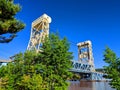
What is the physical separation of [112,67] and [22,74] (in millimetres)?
13062

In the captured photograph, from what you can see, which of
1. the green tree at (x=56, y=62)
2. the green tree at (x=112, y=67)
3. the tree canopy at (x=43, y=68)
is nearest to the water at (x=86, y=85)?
the green tree at (x=112, y=67)

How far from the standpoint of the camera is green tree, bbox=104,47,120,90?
26938 millimetres

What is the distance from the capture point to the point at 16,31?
1717 cm

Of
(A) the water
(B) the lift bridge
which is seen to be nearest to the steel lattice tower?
(B) the lift bridge

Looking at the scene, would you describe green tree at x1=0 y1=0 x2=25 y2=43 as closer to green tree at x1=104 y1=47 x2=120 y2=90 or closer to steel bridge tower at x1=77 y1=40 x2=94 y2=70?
green tree at x1=104 y1=47 x2=120 y2=90

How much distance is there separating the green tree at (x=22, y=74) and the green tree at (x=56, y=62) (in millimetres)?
976

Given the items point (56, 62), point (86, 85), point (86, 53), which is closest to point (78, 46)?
point (86, 53)

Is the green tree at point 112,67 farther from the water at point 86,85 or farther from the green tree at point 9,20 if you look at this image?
the green tree at point 9,20

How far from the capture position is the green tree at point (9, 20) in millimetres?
15613

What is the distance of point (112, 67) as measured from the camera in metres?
27.8

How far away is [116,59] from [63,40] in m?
9.50

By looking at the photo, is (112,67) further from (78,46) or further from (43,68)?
(78,46)

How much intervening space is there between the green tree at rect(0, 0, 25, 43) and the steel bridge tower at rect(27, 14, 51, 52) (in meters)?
37.3

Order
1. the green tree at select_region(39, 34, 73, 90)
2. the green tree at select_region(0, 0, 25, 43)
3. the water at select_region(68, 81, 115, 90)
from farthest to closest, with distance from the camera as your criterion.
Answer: the water at select_region(68, 81, 115, 90)
the green tree at select_region(39, 34, 73, 90)
the green tree at select_region(0, 0, 25, 43)
